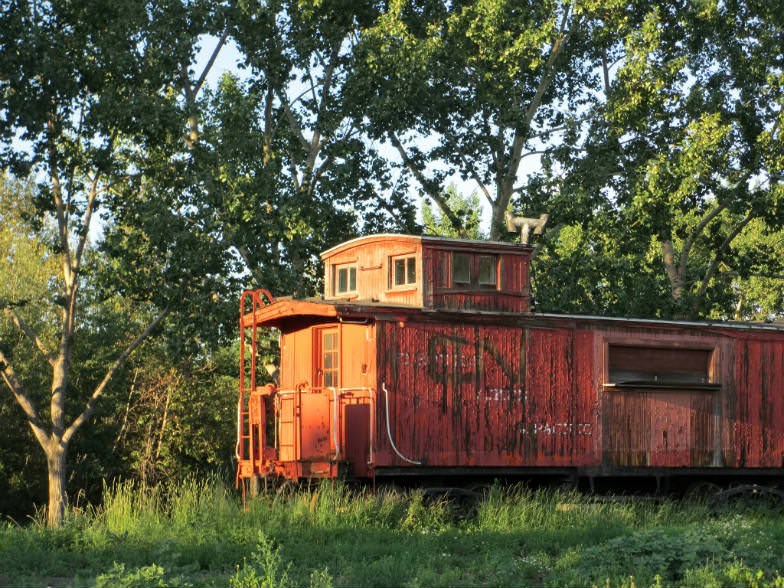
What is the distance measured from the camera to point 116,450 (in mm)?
37438

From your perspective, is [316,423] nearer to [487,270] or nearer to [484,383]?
[484,383]

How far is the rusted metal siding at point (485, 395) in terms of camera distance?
17.1m

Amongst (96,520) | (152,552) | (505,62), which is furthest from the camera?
(505,62)

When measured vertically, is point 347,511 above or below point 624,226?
below

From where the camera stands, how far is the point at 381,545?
13.0 meters

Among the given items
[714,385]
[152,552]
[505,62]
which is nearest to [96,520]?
A: [152,552]

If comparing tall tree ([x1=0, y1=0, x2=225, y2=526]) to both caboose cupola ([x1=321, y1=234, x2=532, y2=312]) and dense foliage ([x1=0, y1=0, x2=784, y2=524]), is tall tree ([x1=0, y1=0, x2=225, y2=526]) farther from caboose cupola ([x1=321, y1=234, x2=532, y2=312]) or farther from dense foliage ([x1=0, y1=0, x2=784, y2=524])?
caboose cupola ([x1=321, y1=234, x2=532, y2=312])

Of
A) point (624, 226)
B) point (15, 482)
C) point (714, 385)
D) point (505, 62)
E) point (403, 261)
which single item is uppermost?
point (505, 62)

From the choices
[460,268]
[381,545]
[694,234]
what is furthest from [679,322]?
Result: [694,234]

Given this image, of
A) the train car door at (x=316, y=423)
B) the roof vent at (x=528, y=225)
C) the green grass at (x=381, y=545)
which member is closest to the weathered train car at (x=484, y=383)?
the train car door at (x=316, y=423)

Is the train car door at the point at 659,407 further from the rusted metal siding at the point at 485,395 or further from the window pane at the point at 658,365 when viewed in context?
the rusted metal siding at the point at 485,395

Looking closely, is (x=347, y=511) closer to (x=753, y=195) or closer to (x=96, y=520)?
(x=96, y=520)

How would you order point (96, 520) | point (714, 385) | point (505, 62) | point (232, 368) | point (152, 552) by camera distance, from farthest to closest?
point (232, 368) < point (505, 62) < point (714, 385) < point (96, 520) < point (152, 552)

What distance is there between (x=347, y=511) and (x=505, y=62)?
59.8 ft
